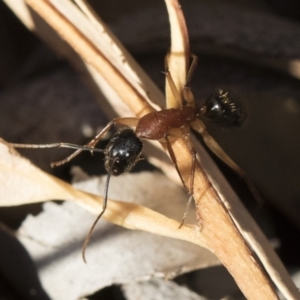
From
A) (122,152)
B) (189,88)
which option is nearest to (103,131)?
(122,152)

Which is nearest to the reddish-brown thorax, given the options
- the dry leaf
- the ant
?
Answer: the ant

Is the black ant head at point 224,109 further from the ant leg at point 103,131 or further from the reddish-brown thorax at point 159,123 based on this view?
the ant leg at point 103,131

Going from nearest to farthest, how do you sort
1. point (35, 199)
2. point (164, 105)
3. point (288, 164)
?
point (35, 199) < point (164, 105) < point (288, 164)

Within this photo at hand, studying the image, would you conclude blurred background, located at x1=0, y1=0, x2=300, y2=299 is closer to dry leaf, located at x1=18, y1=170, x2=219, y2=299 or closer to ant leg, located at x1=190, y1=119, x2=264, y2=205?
ant leg, located at x1=190, y1=119, x2=264, y2=205

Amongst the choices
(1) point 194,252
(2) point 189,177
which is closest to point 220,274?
(1) point 194,252

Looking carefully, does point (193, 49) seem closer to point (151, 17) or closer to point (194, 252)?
point (151, 17)

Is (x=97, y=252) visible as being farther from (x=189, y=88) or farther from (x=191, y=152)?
(x=189, y=88)
